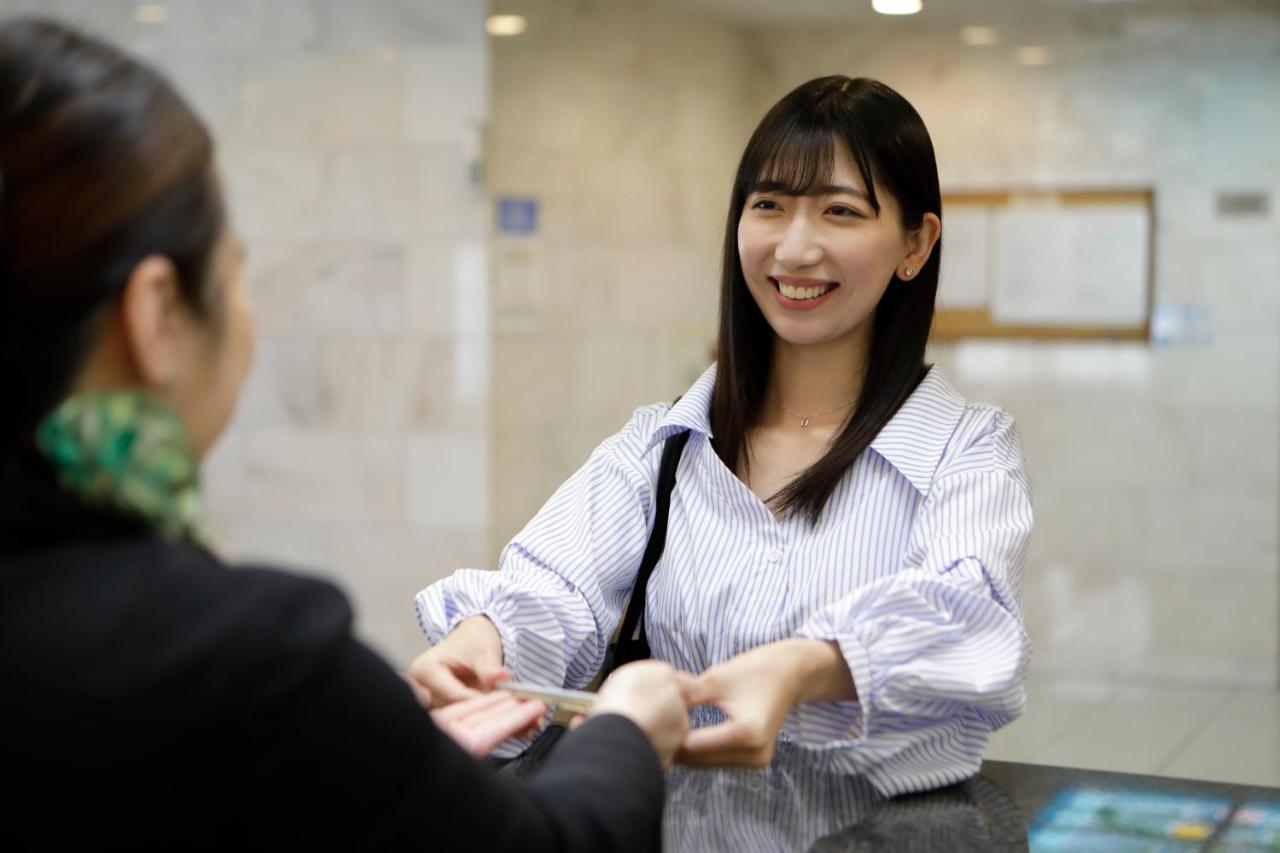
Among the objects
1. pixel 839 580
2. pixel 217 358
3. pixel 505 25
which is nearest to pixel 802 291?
pixel 839 580

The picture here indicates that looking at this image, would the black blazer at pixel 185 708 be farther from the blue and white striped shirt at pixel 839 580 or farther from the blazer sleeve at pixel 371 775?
the blue and white striped shirt at pixel 839 580

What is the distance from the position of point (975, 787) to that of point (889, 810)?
146mm

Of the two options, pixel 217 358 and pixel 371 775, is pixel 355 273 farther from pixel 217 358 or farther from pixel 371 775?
pixel 371 775

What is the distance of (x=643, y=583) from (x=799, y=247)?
1.74ft

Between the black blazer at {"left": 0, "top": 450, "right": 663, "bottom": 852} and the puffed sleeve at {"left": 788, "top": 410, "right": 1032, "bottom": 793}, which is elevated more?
the black blazer at {"left": 0, "top": 450, "right": 663, "bottom": 852}

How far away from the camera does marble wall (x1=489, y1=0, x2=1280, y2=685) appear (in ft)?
20.5

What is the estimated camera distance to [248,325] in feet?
3.83

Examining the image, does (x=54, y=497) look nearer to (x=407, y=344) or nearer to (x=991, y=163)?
(x=407, y=344)

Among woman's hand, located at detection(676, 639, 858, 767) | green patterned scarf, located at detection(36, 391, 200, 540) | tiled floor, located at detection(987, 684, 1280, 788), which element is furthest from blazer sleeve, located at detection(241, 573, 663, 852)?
tiled floor, located at detection(987, 684, 1280, 788)

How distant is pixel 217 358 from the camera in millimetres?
1120

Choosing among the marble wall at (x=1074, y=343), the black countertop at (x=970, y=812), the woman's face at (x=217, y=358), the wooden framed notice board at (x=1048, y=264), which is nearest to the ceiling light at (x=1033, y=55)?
the marble wall at (x=1074, y=343)

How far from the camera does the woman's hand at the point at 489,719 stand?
1.48m

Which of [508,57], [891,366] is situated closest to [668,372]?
[508,57]

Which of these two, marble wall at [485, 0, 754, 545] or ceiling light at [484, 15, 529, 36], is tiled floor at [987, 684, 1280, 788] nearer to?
marble wall at [485, 0, 754, 545]
